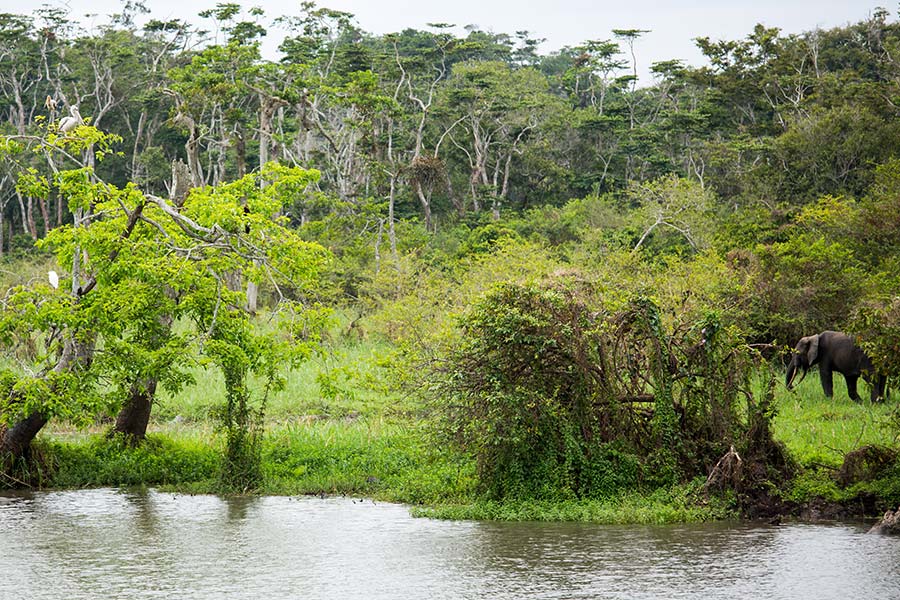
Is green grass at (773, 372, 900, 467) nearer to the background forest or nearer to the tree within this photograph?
the background forest

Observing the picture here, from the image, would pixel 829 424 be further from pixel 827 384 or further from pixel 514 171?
pixel 514 171

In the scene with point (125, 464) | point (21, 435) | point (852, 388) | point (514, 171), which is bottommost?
point (125, 464)

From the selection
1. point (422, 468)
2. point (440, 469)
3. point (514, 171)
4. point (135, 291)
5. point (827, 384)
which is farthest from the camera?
point (514, 171)

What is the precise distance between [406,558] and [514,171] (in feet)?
→ 150

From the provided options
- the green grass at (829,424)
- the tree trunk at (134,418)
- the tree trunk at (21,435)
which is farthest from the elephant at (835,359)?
the tree trunk at (21,435)

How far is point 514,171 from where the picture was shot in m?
56.5

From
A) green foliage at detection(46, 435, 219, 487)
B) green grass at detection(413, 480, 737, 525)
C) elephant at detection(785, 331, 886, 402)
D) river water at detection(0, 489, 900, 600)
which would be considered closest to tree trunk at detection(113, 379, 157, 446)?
green foliage at detection(46, 435, 219, 487)

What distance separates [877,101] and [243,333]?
2748cm

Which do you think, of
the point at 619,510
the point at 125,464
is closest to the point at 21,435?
the point at 125,464

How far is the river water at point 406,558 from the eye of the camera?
1047cm

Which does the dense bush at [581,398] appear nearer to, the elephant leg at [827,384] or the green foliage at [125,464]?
the green foliage at [125,464]

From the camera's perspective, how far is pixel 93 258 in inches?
629

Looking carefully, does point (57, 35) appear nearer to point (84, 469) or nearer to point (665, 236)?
point (665, 236)

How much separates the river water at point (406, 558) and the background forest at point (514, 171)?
5.99ft
